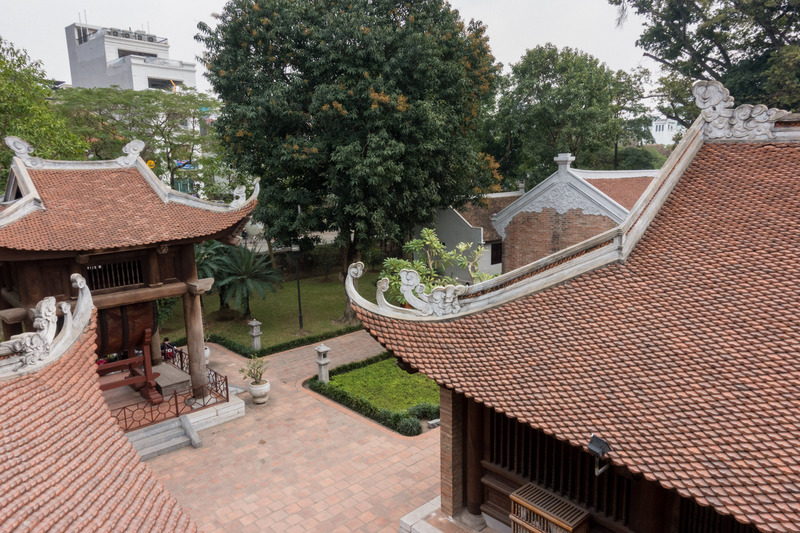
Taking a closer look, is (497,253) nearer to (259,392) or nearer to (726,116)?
(259,392)

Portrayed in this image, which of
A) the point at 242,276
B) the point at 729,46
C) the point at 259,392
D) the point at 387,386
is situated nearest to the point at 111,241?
the point at 259,392

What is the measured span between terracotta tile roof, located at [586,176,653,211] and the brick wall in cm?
1582

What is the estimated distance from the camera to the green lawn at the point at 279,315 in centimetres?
2239

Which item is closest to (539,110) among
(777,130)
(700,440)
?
(777,130)

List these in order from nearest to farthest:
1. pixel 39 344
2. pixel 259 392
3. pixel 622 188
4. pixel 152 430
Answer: pixel 39 344 → pixel 152 430 → pixel 259 392 → pixel 622 188

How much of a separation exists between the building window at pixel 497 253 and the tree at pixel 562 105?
19.9ft

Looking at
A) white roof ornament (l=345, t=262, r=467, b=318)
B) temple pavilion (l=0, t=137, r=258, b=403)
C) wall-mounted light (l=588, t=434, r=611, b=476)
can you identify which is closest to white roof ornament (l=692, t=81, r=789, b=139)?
white roof ornament (l=345, t=262, r=467, b=318)

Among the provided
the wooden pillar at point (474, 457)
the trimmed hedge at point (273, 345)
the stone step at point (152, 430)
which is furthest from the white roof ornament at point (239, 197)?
the wooden pillar at point (474, 457)

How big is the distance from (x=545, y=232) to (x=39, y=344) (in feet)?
67.0

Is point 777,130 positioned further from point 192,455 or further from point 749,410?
point 192,455

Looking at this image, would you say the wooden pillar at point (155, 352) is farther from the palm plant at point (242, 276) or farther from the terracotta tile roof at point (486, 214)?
the terracotta tile roof at point (486, 214)

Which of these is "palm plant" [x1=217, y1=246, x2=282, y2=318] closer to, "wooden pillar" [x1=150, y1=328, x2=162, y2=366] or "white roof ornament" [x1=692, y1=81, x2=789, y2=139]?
"wooden pillar" [x1=150, y1=328, x2=162, y2=366]

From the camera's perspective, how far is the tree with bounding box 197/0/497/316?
742 inches

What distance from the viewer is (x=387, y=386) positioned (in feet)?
55.2
